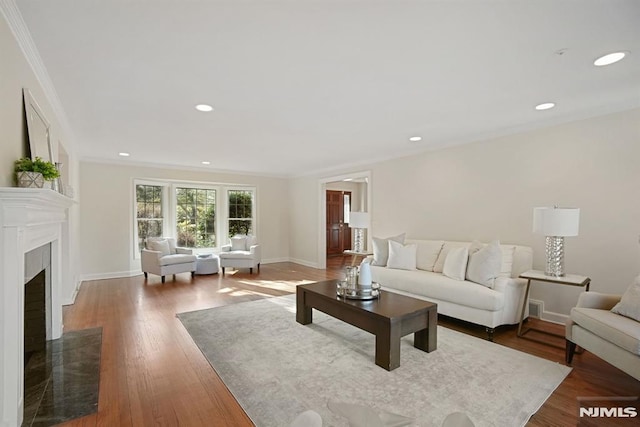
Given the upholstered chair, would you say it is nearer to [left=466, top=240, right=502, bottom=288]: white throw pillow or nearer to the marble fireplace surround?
[left=466, top=240, right=502, bottom=288]: white throw pillow

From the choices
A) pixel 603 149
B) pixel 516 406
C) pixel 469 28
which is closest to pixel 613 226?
pixel 603 149

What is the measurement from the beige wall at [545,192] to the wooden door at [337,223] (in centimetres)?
429

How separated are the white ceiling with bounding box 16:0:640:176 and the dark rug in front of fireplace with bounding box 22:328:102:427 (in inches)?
92.8

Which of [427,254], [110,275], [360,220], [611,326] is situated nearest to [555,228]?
[611,326]

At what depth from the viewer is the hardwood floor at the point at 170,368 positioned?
1.98 metres

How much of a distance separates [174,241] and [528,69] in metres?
6.49

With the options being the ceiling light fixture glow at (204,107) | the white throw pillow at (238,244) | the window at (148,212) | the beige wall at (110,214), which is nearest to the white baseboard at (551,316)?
the ceiling light fixture glow at (204,107)

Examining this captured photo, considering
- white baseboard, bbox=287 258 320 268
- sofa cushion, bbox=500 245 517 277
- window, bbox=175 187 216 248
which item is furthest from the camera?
white baseboard, bbox=287 258 320 268

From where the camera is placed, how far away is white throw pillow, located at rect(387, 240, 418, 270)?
4336 millimetres

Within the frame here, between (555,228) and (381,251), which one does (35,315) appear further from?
(555,228)

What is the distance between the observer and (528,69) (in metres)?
2.38

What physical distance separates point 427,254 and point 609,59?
276cm

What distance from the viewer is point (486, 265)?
340cm

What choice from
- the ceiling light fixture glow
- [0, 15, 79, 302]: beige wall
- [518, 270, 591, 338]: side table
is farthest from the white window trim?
[518, 270, 591, 338]: side table
